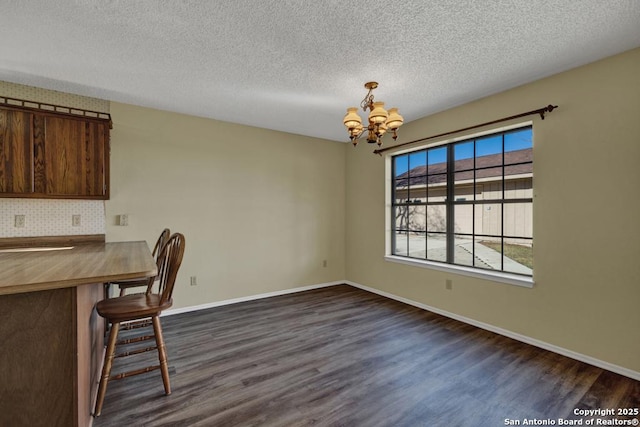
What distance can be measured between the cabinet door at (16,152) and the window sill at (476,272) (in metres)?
4.29

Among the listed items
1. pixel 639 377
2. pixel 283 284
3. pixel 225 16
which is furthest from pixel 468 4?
pixel 283 284

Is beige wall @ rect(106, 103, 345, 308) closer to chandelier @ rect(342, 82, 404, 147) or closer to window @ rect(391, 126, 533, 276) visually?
window @ rect(391, 126, 533, 276)

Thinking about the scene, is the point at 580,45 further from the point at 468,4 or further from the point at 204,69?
the point at 204,69

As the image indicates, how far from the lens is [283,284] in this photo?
175 inches

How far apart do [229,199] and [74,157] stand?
1.70 meters

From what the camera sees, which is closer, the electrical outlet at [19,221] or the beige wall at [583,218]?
the beige wall at [583,218]

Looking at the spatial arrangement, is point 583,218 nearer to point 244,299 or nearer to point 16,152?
point 244,299

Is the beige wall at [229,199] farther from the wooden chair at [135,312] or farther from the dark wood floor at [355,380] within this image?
the wooden chair at [135,312]

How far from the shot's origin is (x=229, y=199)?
3.99m

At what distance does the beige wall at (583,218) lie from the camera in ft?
7.23

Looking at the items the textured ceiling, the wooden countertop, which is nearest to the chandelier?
the textured ceiling

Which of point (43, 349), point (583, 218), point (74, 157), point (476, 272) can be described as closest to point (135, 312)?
point (43, 349)

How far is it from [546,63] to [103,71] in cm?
392

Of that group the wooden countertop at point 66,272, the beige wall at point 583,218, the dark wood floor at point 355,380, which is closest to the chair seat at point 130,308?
the wooden countertop at point 66,272
